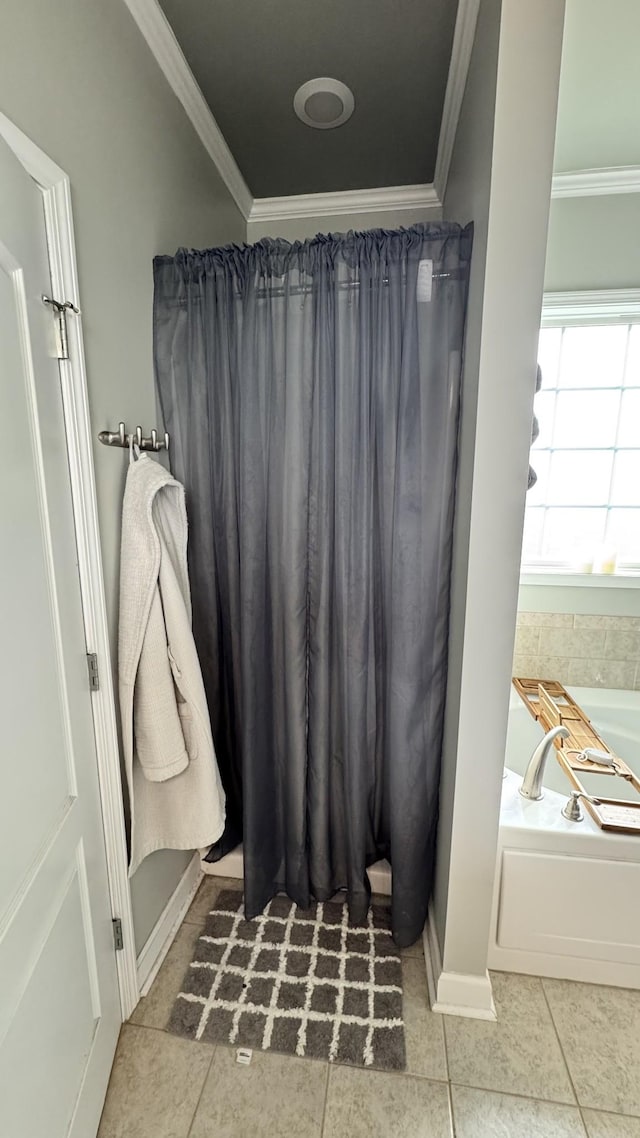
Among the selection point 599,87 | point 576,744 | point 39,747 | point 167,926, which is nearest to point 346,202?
point 599,87

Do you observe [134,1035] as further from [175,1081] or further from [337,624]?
[337,624]

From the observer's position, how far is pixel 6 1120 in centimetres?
76

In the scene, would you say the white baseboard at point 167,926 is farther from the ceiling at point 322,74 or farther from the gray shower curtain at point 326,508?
the ceiling at point 322,74

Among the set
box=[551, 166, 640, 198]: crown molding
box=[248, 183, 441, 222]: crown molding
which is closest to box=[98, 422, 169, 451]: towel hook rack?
box=[248, 183, 441, 222]: crown molding

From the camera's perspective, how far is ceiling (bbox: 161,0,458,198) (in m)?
1.23

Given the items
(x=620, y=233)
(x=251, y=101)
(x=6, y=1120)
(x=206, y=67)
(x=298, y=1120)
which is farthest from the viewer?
(x=620, y=233)

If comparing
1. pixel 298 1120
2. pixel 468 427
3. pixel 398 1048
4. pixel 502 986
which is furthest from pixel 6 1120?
pixel 468 427

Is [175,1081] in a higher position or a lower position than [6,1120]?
lower

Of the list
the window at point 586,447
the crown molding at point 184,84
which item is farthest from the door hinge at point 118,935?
the crown molding at point 184,84

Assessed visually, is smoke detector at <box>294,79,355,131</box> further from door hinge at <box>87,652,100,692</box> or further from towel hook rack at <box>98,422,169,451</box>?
door hinge at <box>87,652,100,692</box>

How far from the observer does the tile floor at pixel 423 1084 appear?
1106 mm

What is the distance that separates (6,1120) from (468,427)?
1568 mm

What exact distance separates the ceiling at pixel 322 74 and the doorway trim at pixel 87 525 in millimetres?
745

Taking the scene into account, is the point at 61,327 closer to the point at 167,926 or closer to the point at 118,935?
the point at 118,935
